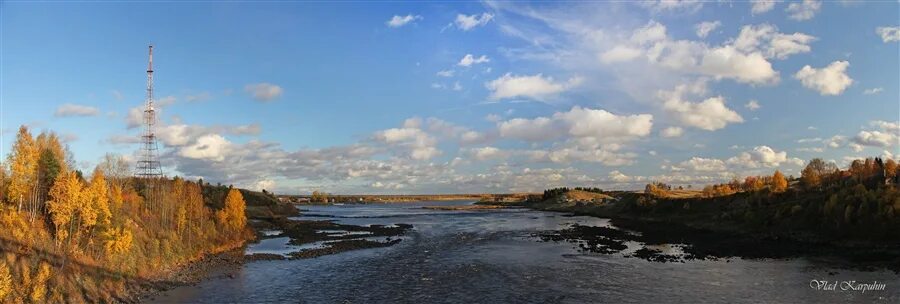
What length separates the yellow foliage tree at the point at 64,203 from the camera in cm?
3631

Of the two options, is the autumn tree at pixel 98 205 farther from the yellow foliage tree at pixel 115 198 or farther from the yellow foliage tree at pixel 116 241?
the yellow foliage tree at pixel 115 198

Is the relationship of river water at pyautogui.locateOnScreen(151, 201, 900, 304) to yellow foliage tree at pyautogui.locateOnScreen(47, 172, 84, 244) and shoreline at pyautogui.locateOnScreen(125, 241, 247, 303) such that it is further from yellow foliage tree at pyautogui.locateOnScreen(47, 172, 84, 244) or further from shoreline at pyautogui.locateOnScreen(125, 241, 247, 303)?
yellow foliage tree at pyautogui.locateOnScreen(47, 172, 84, 244)

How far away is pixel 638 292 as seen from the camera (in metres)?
36.4

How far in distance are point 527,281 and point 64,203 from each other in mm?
35497

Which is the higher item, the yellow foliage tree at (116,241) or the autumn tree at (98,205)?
the autumn tree at (98,205)

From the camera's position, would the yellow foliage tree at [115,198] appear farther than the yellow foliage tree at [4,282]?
Yes

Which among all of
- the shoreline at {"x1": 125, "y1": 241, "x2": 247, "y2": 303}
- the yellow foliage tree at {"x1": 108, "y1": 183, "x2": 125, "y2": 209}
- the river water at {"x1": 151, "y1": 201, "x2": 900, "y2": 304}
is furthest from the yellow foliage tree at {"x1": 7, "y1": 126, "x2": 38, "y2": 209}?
the river water at {"x1": 151, "y1": 201, "x2": 900, "y2": 304}

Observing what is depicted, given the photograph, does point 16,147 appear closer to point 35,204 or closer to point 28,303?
point 35,204

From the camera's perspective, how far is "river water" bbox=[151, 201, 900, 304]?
34.8m

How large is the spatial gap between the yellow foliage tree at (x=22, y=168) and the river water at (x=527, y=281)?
14.1 meters

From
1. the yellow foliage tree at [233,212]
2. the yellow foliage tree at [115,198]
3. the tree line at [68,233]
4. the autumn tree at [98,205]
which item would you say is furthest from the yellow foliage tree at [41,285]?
the yellow foliage tree at [233,212]

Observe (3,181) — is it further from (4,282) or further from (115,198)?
(4,282)

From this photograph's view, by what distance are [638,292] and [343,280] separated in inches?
932

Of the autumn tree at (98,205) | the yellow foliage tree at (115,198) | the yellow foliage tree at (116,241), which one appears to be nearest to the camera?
the yellow foliage tree at (116,241)
